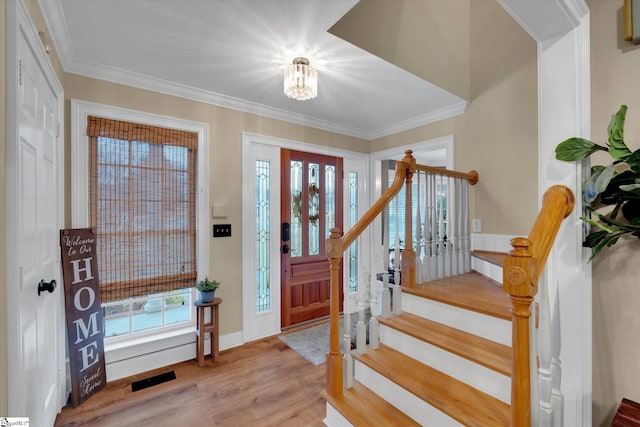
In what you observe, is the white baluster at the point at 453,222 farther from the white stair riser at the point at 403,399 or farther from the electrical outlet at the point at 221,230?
the electrical outlet at the point at 221,230

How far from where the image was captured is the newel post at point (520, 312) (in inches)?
34.2

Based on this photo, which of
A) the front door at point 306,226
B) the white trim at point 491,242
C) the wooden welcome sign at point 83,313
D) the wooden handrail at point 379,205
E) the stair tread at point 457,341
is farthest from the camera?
the front door at point 306,226

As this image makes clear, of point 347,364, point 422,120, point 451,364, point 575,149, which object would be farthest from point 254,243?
point 575,149

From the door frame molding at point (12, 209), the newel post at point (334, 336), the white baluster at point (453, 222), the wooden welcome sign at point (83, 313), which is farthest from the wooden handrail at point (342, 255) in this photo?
the wooden welcome sign at point (83, 313)

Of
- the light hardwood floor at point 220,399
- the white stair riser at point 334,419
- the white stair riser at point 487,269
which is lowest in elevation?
the light hardwood floor at point 220,399

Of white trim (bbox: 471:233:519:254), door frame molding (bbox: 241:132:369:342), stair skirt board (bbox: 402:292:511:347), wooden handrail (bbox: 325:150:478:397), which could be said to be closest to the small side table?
door frame molding (bbox: 241:132:369:342)

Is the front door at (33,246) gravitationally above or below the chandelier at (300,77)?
below

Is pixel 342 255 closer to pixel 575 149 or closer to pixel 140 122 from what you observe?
pixel 575 149

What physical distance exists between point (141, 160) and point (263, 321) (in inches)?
78.6

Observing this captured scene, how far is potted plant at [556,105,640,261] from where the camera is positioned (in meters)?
1.02

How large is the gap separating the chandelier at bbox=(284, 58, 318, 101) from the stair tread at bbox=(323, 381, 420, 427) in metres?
2.15

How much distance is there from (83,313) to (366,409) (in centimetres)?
213

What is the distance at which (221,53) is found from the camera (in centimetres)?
209

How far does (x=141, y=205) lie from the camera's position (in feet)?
Result: 7.96
